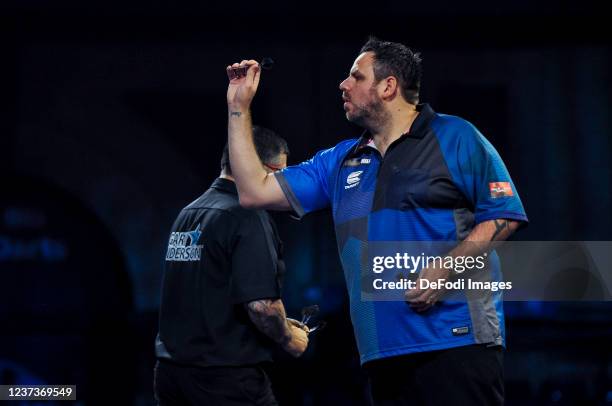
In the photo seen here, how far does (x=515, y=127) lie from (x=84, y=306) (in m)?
2.67

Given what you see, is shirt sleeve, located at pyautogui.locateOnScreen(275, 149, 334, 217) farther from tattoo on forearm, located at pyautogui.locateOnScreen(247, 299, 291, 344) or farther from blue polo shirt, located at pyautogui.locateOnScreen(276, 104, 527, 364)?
tattoo on forearm, located at pyautogui.locateOnScreen(247, 299, 291, 344)

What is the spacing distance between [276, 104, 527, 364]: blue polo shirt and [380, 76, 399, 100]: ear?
15cm

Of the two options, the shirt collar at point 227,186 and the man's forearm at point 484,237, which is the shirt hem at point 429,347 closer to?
the man's forearm at point 484,237

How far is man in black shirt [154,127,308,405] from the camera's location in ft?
9.64

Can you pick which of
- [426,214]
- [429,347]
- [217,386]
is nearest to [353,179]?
[426,214]

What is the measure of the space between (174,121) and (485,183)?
3.03 meters

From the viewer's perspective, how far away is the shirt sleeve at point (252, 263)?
2910 mm

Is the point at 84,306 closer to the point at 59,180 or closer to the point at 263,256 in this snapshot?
the point at 59,180

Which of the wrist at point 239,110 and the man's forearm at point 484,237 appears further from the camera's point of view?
the wrist at point 239,110

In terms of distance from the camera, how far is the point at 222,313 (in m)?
2.98

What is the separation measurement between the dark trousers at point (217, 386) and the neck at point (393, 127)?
0.99 m

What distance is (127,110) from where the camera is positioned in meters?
4.98

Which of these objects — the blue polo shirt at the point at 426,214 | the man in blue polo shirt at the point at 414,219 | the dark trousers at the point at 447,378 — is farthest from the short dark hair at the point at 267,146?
the dark trousers at the point at 447,378

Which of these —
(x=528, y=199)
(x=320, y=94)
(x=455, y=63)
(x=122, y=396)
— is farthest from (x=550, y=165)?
(x=122, y=396)
